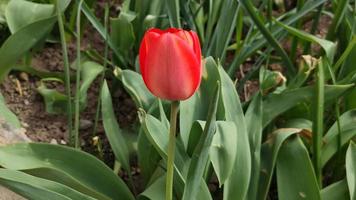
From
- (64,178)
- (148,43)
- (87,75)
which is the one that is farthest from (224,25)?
(148,43)

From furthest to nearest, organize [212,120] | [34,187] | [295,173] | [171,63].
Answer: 1. [295,173]
2. [34,187]
3. [212,120]
4. [171,63]

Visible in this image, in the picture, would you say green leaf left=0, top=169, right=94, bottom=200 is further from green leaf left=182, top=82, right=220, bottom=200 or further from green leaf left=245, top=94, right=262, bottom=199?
green leaf left=245, top=94, right=262, bottom=199

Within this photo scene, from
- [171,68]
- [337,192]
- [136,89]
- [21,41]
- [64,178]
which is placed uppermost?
[171,68]

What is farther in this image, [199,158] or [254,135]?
[254,135]

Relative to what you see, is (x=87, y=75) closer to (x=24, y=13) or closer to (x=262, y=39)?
(x=24, y=13)

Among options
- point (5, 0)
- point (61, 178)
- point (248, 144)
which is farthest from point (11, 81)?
point (248, 144)

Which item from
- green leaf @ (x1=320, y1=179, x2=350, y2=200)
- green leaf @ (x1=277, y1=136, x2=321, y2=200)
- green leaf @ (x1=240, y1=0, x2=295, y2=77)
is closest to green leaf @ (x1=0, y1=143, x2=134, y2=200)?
green leaf @ (x1=277, y1=136, x2=321, y2=200)

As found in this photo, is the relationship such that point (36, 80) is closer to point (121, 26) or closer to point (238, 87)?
point (121, 26)
